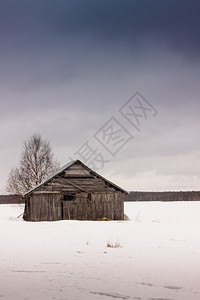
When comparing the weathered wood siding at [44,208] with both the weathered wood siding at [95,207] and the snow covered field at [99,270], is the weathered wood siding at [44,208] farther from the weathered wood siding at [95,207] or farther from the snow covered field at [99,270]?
the snow covered field at [99,270]

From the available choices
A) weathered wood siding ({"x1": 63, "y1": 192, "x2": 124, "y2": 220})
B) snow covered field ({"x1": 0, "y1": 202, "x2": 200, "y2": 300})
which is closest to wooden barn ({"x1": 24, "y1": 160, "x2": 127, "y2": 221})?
weathered wood siding ({"x1": 63, "y1": 192, "x2": 124, "y2": 220})

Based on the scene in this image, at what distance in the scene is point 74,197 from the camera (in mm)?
27797

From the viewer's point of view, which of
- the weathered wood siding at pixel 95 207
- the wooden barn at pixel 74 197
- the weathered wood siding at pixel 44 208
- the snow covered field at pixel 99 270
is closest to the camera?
the snow covered field at pixel 99 270

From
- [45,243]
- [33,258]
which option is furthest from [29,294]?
[45,243]

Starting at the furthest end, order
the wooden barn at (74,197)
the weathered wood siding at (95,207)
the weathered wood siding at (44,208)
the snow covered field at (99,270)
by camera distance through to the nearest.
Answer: the weathered wood siding at (95,207) < the wooden barn at (74,197) < the weathered wood siding at (44,208) < the snow covered field at (99,270)

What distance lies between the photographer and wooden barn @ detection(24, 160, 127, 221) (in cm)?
2689

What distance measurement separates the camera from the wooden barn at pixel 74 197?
88.2 feet

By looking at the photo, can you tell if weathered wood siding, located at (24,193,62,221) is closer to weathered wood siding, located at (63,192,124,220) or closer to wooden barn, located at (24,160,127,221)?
wooden barn, located at (24,160,127,221)

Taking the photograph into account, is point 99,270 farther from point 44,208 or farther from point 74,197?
point 74,197

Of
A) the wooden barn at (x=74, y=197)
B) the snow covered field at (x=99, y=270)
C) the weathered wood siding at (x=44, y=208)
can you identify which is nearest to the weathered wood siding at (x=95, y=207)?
the wooden barn at (x=74, y=197)

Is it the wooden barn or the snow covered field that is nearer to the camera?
the snow covered field

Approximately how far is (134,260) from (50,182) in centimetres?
1857

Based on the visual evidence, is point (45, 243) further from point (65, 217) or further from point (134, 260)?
point (65, 217)

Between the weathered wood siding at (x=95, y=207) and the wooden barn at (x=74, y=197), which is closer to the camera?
the wooden barn at (x=74, y=197)
